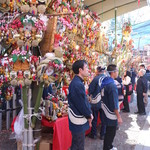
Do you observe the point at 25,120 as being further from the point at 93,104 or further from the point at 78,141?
the point at 93,104

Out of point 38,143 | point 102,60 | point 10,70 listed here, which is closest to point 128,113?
point 102,60

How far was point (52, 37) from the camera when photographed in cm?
302

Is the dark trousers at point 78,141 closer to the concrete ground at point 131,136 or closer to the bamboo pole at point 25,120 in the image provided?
the bamboo pole at point 25,120

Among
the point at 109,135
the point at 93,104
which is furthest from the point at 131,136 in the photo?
the point at 109,135

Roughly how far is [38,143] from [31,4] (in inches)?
80.5

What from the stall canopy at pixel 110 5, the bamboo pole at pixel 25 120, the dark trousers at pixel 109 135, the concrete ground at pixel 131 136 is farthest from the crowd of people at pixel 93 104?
the stall canopy at pixel 110 5

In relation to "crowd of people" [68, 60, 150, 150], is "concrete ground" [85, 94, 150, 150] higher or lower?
lower

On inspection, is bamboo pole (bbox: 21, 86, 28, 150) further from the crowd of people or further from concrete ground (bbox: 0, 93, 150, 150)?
concrete ground (bbox: 0, 93, 150, 150)

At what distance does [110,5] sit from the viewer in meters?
8.05

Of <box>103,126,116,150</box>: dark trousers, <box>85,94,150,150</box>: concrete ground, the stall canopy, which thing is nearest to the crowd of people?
<box>103,126,116,150</box>: dark trousers

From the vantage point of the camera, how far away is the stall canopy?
24.1 ft

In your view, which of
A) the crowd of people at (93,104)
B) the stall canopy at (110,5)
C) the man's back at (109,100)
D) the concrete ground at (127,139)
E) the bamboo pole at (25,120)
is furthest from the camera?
the stall canopy at (110,5)

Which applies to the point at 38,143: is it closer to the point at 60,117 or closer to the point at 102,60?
the point at 60,117

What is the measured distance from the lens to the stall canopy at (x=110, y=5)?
7352mm
